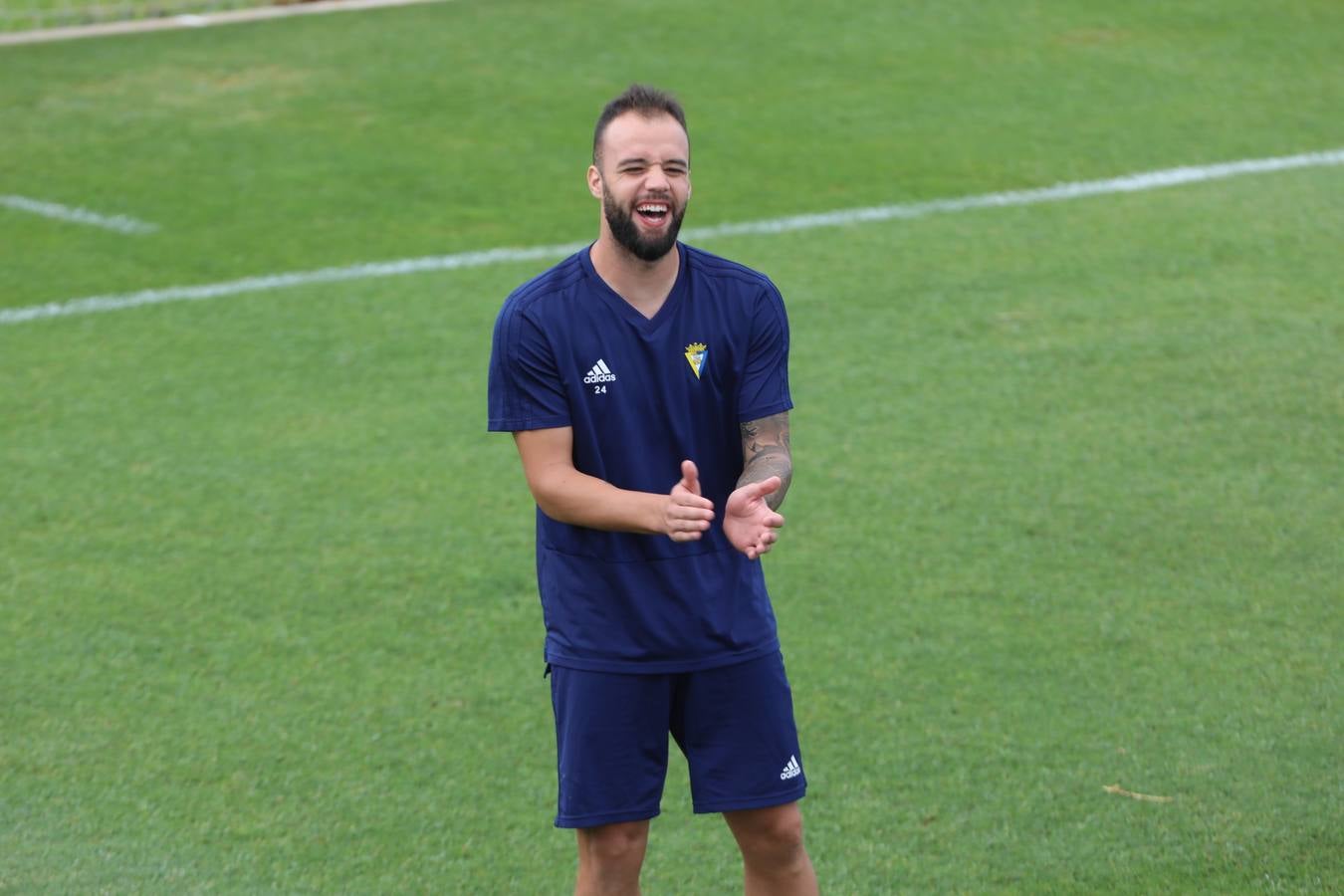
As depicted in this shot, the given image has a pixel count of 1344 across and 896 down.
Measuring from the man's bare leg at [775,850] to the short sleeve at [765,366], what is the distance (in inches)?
33.1

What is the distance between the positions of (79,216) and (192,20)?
12.2 ft

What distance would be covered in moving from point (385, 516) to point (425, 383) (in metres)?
1.22

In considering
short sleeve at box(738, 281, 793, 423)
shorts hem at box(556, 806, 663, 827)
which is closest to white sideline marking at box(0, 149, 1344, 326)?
short sleeve at box(738, 281, 793, 423)

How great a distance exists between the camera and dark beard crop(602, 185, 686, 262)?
3605 mm

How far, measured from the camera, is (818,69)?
11.8 metres

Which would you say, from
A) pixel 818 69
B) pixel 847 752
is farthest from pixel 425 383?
pixel 818 69

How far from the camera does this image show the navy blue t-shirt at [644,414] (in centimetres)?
368

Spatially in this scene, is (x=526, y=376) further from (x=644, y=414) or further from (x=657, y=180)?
(x=657, y=180)

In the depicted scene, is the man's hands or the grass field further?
the grass field

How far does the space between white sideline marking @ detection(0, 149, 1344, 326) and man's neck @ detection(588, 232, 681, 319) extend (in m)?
5.31

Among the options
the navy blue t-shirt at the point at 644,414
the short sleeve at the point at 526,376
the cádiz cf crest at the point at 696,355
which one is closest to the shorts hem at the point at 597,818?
the navy blue t-shirt at the point at 644,414

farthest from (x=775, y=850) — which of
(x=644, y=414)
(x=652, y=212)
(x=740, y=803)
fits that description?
(x=652, y=212)

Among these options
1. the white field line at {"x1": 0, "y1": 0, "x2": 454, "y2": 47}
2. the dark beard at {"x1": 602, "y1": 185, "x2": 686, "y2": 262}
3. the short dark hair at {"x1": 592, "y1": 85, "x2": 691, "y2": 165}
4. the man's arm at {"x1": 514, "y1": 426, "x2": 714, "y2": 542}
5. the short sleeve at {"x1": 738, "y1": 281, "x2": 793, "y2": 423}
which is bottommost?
the white field line at {"x1": 0, "y1": 0, "x2": 454, "y2": 47}

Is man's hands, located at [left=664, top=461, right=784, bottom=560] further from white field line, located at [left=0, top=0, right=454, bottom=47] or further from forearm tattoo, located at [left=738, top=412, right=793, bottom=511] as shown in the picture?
white field line, located at [left=0, top=0, right=454, bottom=47]
